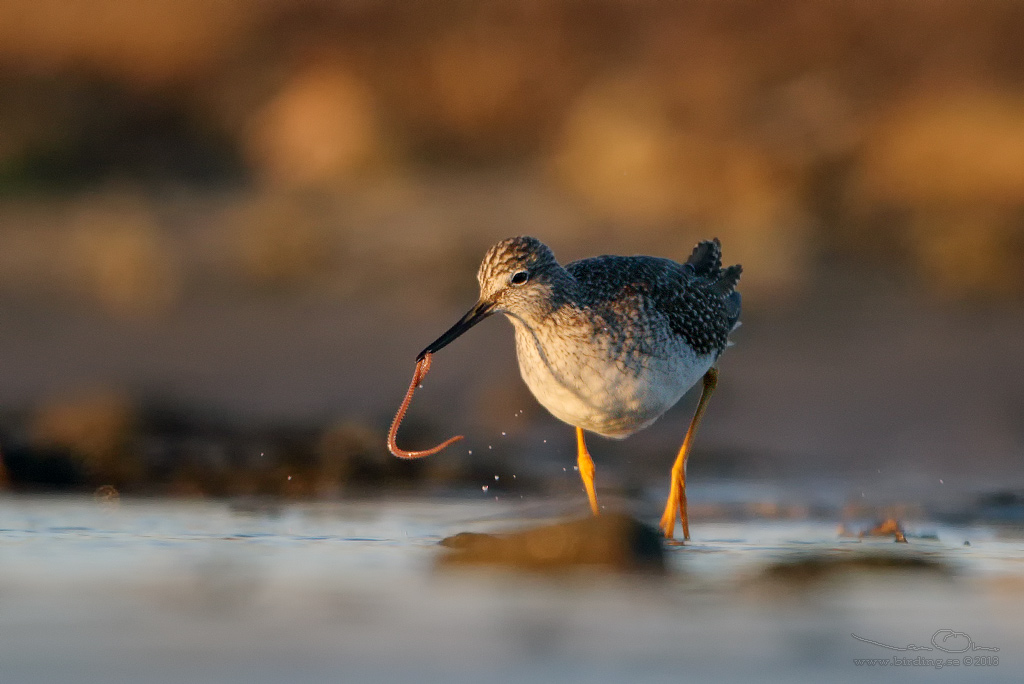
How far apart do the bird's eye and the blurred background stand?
5.28 ft

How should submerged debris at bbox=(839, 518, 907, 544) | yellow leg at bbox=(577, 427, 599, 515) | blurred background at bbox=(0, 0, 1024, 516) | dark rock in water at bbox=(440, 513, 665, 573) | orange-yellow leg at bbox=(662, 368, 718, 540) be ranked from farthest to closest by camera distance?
blurred background at bbox=(0, 0, 1024, 516), yellow leg at bbox=(577, 427, 599, 515), orange-yellow leg at bbox=(662, 368, 718, 540), submerged debris at bbox=(839, 518, 907, 544), dark rock in water at bbox=(440, 513, 665, 573)

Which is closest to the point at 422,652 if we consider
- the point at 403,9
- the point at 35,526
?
the point at 35,526

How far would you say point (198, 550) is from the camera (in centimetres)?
600

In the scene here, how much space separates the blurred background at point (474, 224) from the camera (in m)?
8.34

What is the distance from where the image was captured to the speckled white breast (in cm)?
645

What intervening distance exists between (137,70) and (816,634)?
10.3 meters

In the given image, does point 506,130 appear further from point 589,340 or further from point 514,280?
point 589,340

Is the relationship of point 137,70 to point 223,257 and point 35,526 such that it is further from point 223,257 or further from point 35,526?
point 35,526

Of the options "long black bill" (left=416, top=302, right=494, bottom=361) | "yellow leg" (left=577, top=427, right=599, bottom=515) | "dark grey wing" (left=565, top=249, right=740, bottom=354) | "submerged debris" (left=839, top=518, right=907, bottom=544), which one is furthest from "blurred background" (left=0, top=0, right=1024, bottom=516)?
"long black bill" (left=416, top=302, right=494, bottom=361)

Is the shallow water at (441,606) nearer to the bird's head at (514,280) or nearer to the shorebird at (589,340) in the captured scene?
the shorebird at (589,340)

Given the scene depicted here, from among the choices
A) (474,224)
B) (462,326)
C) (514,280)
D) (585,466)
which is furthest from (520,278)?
(474,224)

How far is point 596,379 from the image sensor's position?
6438 millimetres

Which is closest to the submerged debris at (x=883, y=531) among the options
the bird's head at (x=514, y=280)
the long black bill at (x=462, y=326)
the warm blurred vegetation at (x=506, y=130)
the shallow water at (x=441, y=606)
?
the shallow water at (x=441, y=606)
